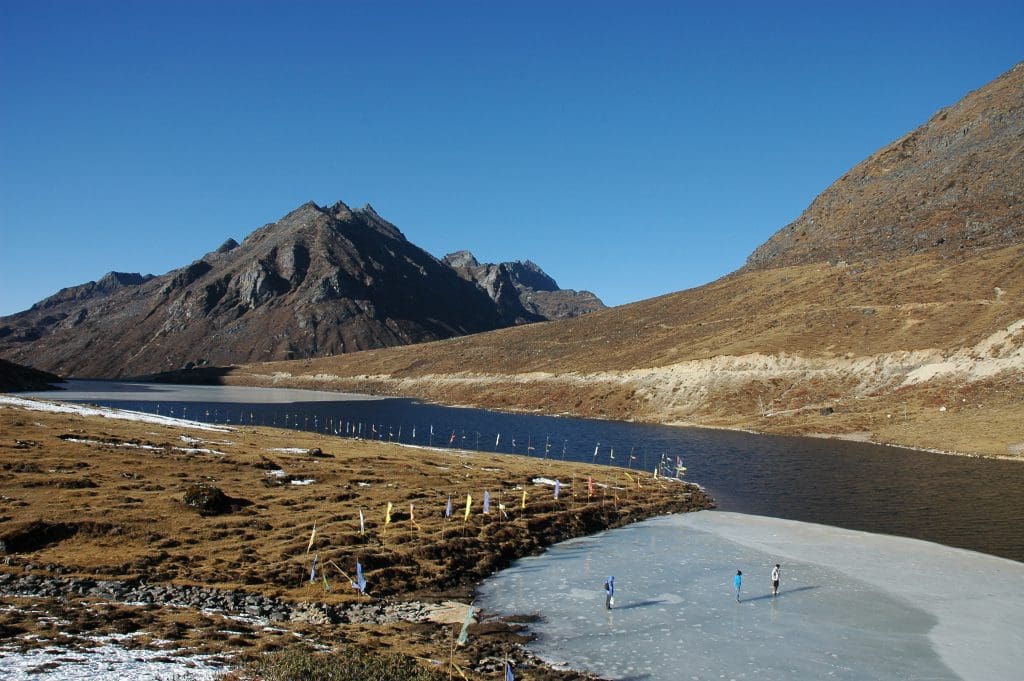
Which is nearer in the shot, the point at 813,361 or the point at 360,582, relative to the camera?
the point at 360,582

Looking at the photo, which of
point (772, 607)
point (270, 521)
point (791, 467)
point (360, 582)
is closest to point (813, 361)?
point (791, 467)

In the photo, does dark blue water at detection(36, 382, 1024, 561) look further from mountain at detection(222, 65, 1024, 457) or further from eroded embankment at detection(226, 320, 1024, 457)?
mountain at detection(222, 65, 1024, 457)

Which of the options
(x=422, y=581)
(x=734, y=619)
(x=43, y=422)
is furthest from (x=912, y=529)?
(x=43, y=422)

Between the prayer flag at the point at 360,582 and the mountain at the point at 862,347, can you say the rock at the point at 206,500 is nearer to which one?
the prayer flag at the point at 360,582

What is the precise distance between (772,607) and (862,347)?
107572mm

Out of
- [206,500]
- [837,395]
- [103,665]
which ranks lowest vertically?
[103,665]

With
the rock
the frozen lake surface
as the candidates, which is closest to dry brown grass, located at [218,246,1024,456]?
the frozen lake surface

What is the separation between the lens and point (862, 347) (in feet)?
401

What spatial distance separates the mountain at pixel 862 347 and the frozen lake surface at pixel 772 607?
49.3 meters

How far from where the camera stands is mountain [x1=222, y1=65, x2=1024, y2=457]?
94812 millimetres

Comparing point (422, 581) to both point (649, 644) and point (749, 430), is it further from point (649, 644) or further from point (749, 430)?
point (749, 430)

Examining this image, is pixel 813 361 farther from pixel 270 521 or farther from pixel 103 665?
pixel 103 665

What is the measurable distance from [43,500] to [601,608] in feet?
111

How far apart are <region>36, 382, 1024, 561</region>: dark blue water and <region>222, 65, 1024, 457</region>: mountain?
11438mm
